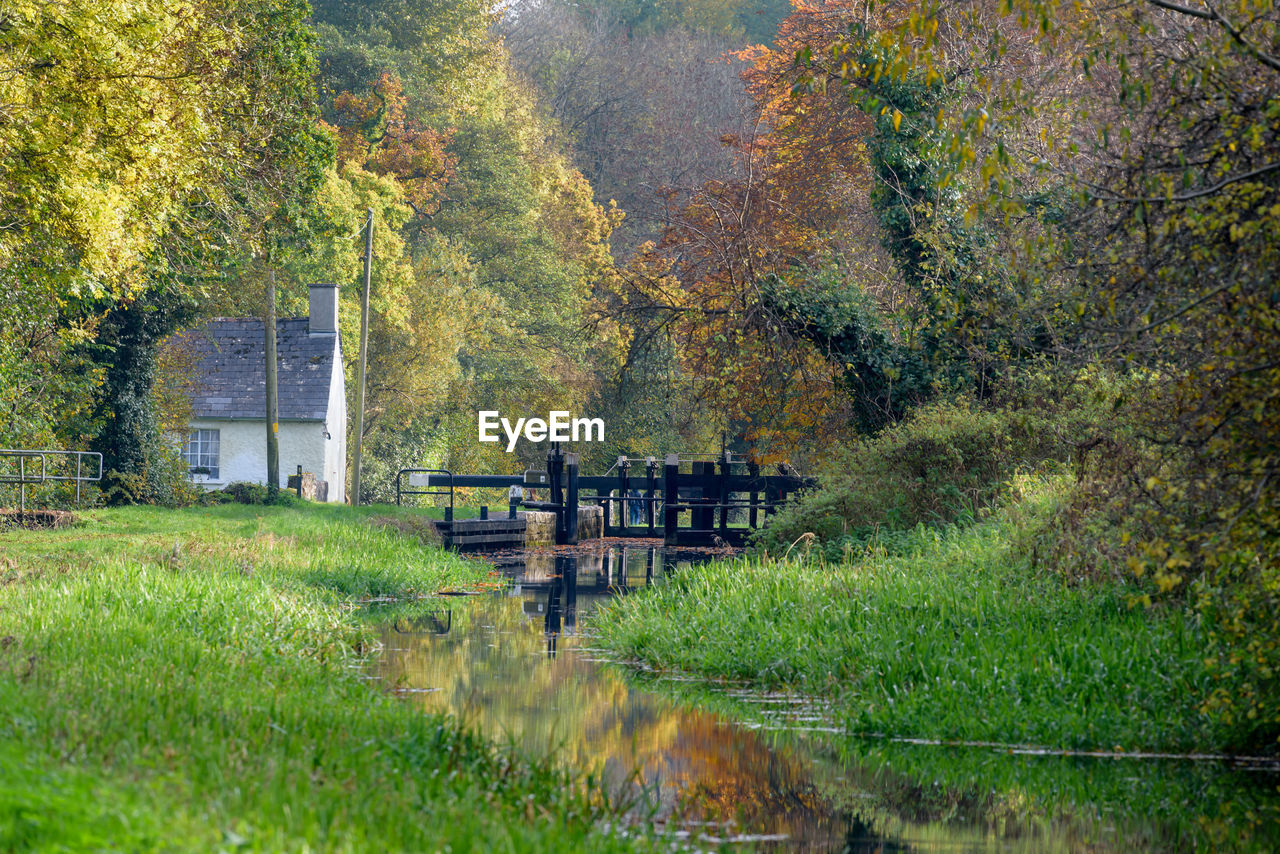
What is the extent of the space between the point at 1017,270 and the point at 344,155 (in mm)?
34409

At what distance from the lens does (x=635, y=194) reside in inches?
2061

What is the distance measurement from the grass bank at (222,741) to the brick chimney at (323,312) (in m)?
26.3

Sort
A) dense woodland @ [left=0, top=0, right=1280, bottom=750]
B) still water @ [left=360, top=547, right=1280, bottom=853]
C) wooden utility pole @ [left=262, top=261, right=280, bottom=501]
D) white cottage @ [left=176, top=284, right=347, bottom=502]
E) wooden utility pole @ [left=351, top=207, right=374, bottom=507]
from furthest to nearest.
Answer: white cottage @ [left=176, top=284, right=347, bottom=502]
wooden utility pole @ [left=262, top=261, right=280, bottom=501]
wooden utility pole @ [left=351, top=207, right=374, bottom=507]
dense woodland @ [left=0, top=0, right=1280, bottom=750]
still water @ [left=360, top=547, right=1280, bottom=853]

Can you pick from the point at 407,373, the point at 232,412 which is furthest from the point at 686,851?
the point at 407,373

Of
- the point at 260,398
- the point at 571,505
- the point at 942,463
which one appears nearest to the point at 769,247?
the point at 942,463

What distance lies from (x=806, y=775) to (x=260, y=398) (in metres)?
32.3

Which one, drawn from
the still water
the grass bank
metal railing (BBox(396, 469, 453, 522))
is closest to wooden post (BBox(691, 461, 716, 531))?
metal railing (BBox(396, 469, 453, 522))

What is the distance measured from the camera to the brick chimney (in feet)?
126

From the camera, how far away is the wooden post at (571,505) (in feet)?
95.8

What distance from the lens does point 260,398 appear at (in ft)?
123

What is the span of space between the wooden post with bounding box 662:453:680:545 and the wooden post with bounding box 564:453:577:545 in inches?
90.3

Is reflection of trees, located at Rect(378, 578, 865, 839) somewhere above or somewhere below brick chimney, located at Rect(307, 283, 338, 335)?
below

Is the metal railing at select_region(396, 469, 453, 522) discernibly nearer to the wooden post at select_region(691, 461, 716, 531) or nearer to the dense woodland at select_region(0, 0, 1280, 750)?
the dense woodland at select_region(0, 0, 1280, 750)

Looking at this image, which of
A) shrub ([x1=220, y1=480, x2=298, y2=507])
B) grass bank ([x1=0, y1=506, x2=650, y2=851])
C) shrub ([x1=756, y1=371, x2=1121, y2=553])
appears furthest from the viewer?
shrub ([x1=220, y1=480, x2=298, y2=507])
